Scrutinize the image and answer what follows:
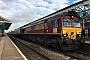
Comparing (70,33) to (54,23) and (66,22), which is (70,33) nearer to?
(66,22)

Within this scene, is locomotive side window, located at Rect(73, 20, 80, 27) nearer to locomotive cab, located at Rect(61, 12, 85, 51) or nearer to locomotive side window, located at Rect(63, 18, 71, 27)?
locomotive cab, located at Rect(61, 12, 85, 51)

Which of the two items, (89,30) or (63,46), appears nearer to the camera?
(63,46)

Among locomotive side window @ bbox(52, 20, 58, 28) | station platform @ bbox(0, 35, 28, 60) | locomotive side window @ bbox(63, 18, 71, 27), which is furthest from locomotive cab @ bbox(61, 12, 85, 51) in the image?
station platform @ bbox(0, 35, 28, 60)

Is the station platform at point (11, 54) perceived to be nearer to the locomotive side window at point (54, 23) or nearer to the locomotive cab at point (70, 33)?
the locomotive cab at point (70, 33)

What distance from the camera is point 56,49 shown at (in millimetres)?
18047

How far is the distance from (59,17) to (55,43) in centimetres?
266

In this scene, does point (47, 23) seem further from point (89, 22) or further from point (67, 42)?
point (89, 22)

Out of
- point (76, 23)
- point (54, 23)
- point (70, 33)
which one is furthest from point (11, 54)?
point (76, 23)

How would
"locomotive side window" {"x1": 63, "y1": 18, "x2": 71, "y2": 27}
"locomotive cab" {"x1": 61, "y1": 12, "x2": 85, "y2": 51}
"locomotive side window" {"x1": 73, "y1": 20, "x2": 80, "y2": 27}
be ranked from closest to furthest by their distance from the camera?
"locomotive cab" {"x1": 61, "y1": 12, "x2": 85, "y2": 51} < "locomotive side window" {"x1": 63, "y1": 18, "x2": 71, "y2": 27} < "locomotive side window" {"x1": 73, "y1": 20, "x2": 80, "y2": 27}

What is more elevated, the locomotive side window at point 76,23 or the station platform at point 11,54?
the locomotive side window at point 76,23

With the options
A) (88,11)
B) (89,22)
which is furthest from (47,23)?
(89,22)

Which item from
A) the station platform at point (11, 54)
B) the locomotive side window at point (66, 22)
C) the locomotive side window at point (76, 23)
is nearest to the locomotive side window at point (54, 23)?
the locomotive side window at point (66, 22)

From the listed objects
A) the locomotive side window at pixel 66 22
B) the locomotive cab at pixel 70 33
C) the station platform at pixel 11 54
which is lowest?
the station platform at pixel 11 54

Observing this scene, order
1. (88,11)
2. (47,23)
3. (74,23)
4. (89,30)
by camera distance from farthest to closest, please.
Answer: (89,30), (88,11), (47,23), (74,23)
